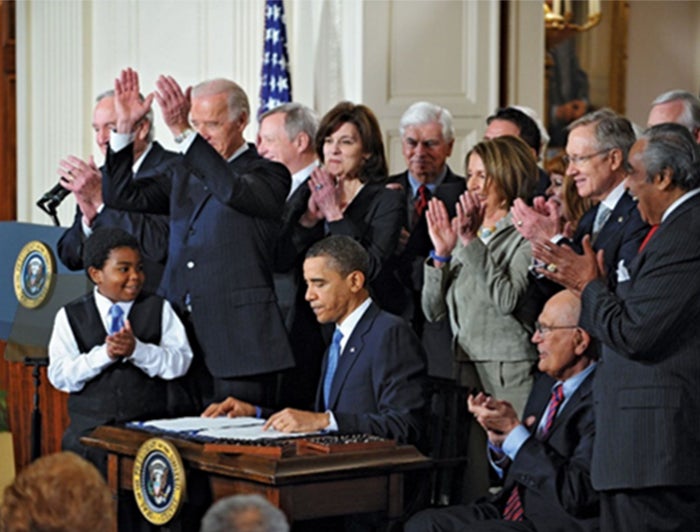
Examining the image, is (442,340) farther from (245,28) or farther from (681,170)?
(245,28)

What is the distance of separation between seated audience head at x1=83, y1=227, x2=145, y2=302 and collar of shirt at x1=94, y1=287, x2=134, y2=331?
0.05 ft

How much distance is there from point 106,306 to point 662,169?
2.40m

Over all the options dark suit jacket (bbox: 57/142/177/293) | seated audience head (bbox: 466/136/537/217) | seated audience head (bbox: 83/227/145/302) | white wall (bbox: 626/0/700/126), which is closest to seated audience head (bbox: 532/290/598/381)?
seated audience head (bbox: 466/136/537/217)

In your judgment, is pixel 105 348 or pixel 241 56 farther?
pixel 241 56

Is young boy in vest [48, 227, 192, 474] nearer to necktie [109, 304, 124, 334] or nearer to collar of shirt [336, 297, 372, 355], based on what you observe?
necktie [109, 304, 124, 334]

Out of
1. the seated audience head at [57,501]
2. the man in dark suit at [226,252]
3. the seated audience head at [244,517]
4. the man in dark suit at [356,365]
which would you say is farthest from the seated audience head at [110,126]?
the seated audience head at [244,517]

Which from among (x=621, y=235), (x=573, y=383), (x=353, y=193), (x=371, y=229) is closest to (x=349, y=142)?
(x=353, y=193)

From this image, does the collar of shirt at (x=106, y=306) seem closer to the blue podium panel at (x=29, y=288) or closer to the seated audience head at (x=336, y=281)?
the blue podium panel at (x=29, y=288)

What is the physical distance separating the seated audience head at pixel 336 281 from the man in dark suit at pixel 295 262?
620 mm

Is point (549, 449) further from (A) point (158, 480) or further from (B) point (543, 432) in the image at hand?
(A) point (158, 480)

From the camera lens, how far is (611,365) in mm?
4699

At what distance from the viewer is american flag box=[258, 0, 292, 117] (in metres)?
9.27

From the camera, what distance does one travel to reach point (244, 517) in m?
2.66

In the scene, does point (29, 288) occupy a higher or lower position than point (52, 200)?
lower
